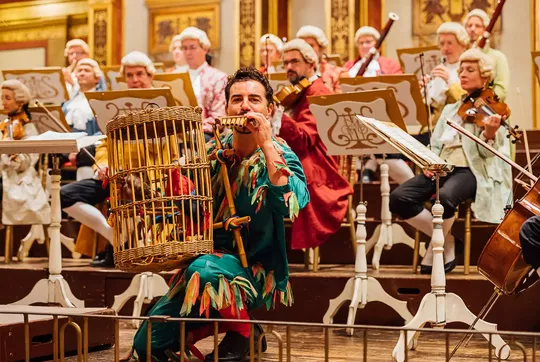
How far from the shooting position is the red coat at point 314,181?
478 centimetres

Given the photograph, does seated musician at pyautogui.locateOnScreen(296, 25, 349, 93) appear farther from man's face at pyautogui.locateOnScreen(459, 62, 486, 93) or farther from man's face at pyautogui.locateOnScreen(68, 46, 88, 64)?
man's face at pyautogui.locateOnScreen(68, 46, 88, 64)

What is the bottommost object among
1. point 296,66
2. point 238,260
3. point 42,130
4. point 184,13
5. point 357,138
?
point 238,260

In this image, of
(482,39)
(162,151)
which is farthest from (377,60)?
(162,151)

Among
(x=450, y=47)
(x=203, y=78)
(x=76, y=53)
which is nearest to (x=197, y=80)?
(x=203, y=78)

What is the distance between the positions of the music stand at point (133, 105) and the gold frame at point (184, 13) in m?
4.15

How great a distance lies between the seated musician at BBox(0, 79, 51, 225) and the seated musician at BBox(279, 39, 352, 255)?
1.74 m

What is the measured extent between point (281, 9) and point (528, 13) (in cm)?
245

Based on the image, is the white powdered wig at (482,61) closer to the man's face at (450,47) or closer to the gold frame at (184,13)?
the man's face at (450,47)

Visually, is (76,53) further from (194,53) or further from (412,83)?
(412,83)

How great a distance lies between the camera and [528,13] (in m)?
7.80

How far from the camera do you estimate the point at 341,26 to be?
835 cm

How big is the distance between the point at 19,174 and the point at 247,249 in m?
3.03

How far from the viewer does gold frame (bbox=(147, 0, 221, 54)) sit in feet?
29.7

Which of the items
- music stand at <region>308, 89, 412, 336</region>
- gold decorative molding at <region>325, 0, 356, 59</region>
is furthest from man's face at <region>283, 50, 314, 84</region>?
gold decorative molding at <region>325, 0, 356, 59</region>
